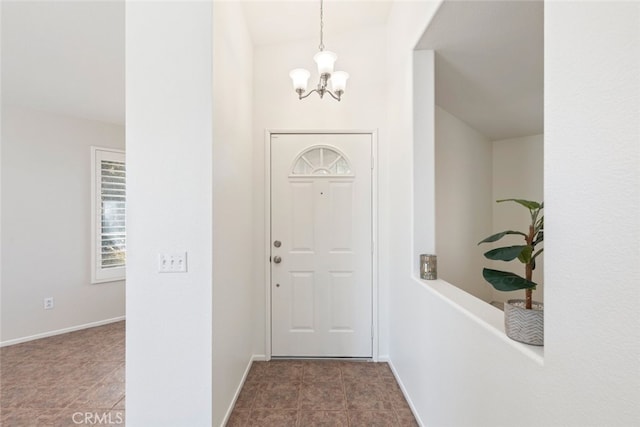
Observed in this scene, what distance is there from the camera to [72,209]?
3.42 metres

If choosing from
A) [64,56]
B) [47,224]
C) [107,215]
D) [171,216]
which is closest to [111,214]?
[107,215]

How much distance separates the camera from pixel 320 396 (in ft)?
6.79

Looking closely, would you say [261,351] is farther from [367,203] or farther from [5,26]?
[5,26]

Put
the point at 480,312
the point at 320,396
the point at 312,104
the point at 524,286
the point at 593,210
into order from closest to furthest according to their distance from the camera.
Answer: the point at 593,210 < the point at 524,286 < the point at 480,312 < the point at 320,396 < the point at 312,104

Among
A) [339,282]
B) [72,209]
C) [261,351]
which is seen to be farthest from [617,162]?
[72,209]

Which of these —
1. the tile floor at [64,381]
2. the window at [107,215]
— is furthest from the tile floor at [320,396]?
the window at [107,215]

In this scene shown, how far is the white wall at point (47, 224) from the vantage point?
308 centimetres

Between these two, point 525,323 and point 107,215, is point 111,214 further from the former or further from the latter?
point 525,323

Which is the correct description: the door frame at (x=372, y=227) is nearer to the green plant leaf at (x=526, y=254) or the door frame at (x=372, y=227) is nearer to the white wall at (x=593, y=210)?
the green plant leaf at (x=526, y=254)

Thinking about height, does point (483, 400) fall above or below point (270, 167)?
below

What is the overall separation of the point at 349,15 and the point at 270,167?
1.45 meters

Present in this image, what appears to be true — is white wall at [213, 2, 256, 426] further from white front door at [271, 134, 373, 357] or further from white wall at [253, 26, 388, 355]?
white front door at [271, 134, 373, 357]

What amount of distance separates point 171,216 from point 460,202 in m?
2.70

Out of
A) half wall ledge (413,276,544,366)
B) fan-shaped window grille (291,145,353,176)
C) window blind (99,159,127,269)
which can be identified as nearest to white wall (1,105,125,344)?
window blind (99,159,127,269)
